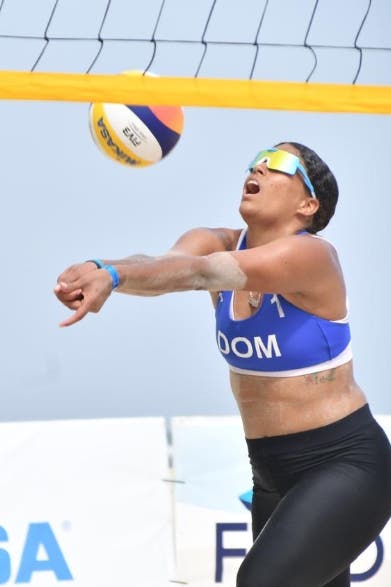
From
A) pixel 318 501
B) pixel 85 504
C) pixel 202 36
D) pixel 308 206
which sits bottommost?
pixel 318 501

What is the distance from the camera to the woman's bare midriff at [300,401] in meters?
3.05

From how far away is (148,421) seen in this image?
187 inches

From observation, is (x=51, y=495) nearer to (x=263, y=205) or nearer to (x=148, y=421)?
(x=148, y=421)

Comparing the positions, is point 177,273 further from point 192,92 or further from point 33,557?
point 33,557

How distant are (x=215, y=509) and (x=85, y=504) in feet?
1.77

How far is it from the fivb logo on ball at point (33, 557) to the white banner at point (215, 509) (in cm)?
50

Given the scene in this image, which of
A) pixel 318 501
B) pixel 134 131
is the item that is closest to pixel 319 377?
pixel 318 501

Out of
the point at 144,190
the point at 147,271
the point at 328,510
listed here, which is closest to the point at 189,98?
the point at 147,271

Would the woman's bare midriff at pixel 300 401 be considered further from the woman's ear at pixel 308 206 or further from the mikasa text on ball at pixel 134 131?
the mikasa text on ball at pixel 134 131

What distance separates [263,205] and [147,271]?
628mm

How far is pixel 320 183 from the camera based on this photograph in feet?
10.5

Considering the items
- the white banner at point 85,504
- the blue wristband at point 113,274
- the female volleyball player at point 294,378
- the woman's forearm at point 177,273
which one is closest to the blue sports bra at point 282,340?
the female volleyball player at point 294,378

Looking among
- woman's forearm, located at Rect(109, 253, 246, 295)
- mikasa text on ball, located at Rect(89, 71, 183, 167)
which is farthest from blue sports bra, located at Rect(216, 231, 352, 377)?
mikasa text on ball, located at Rect(89, 71, 183, 167)

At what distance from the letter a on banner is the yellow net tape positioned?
197cm
